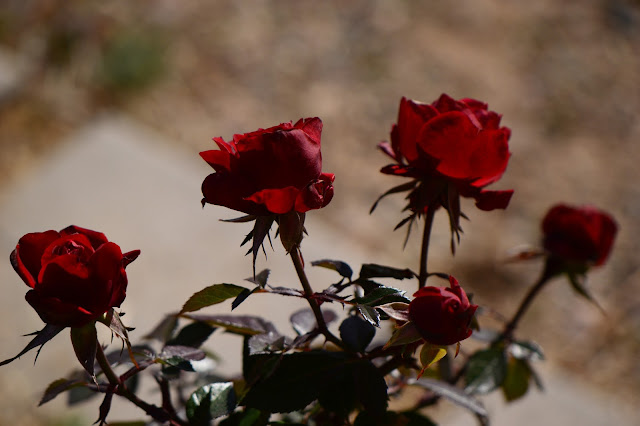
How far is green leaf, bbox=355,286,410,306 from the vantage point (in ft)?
1.44

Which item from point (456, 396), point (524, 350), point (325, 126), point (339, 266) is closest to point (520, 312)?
point (524, 350)

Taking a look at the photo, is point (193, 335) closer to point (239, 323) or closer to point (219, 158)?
point (239, 323)

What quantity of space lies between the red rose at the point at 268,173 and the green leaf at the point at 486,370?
0.29 meters

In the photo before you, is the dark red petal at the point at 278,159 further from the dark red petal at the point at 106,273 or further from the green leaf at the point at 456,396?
the green leaf at the point at 456,396

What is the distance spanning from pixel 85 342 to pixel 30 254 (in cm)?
6

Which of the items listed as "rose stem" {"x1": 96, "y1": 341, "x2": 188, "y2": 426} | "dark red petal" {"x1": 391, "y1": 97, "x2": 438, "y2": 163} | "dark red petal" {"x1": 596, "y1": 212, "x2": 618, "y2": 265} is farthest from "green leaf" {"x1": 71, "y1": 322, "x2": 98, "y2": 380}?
"dark red petal" {"x1": 596, "y1": 212, "x2": 618, "y2": 265}

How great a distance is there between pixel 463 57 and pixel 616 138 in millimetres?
613

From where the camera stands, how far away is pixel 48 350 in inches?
58.6

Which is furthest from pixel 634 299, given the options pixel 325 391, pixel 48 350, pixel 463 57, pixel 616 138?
pixel 325 391

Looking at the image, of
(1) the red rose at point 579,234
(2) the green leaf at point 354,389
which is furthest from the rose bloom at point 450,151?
(1) the red rose at point 579,234

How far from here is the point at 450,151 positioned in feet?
1.51

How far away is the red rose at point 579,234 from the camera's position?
662 mm

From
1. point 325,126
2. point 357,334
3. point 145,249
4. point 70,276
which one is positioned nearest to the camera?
point 70,276

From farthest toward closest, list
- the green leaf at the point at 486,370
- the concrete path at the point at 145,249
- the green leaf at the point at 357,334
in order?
the concrete path at the point at 145,249, the green leaf at the point at 486,370, the green leaf at the point at 357,334
